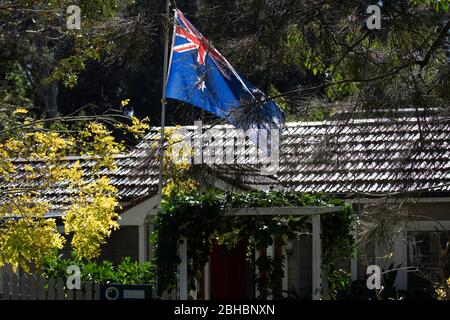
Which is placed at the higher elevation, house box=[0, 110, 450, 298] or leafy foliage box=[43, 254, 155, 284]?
house box=[0, 110, 450, 298]

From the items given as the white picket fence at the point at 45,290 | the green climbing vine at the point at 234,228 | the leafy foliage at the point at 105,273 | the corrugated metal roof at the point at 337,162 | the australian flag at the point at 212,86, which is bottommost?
the white picket fence at the point at 45,290

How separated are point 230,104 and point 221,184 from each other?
4.39 feet

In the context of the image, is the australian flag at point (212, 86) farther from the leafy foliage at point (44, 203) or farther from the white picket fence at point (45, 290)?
the white picket fence at point (45, 290)

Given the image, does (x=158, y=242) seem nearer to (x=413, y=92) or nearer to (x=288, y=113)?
(x=288, y=113)

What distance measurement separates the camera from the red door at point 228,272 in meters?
16.8

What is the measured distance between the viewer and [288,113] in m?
12.0

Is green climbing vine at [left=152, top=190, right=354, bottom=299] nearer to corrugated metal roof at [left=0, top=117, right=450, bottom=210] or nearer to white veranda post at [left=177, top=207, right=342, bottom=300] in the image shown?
white veranda post at [left=177, top=207, right=342, bottom=300]

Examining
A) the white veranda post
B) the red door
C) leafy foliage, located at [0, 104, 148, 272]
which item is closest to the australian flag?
leafy foliage, located at [0, 104, 148, 272]

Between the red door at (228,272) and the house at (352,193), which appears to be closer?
the house at (352,193)

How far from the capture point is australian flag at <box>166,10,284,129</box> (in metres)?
11.2

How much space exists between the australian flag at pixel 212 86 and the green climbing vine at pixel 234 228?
1.23 metres

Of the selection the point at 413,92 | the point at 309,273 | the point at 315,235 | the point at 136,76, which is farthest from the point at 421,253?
the point at 136,76

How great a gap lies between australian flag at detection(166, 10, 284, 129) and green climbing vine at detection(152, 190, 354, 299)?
1.23 meters

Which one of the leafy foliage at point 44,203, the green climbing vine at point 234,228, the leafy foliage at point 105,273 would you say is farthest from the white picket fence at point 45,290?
the green climbing vine at point 234,228
